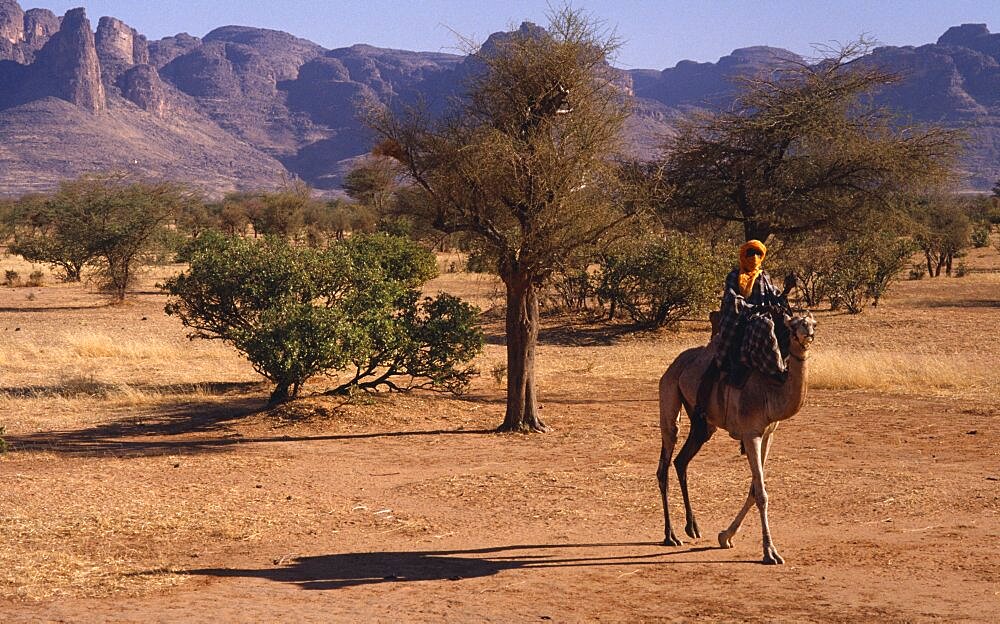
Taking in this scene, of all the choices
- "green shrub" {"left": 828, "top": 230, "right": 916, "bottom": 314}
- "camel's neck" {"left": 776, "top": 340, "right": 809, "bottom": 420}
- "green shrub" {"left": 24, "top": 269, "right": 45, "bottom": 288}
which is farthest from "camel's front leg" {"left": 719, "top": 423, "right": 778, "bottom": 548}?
"green shrub" {"left": 24, "top": 269, "right": 45, "bottom": 288}

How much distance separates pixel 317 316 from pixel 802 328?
838 cm

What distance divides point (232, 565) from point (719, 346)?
4.29 metres

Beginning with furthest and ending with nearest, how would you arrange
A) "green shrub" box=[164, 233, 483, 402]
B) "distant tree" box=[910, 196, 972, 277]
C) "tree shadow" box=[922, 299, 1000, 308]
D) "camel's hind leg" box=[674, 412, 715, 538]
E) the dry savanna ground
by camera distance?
"distant tree" box=[910, 196, 972, 277]
"tree shadow" box=[922, 299, 1000, 308]
"green shrub" box=[164, 233, 483, 402]
"camel's hind leg" box=[674, 412, 715, 538]
the dry savanna ground

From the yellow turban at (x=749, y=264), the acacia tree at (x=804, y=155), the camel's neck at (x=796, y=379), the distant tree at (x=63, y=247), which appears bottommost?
the camel's neck at (x=796, y=379)

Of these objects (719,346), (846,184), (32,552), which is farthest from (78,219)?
(719,346)

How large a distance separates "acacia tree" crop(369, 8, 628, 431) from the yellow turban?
4917 mm

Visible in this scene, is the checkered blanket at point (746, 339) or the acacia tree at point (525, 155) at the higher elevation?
the acacia tree at point (525, 155)

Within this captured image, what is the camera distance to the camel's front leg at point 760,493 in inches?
303

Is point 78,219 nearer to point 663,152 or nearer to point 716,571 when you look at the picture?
point 663,152

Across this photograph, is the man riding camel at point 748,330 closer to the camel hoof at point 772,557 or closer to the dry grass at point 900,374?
the camel hoof at point 772,557

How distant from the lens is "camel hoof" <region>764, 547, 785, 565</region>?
7.68m

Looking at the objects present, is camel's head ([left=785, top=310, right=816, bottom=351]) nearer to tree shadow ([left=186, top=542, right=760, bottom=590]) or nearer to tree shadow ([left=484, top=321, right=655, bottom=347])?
tree shadow ([left=186, top=542, right=760, bottom=590])

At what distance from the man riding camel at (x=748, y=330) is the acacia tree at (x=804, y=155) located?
822 cm

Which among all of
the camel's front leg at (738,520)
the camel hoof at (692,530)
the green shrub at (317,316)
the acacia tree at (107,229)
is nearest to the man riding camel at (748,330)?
the camel's front leg at (738,520)
